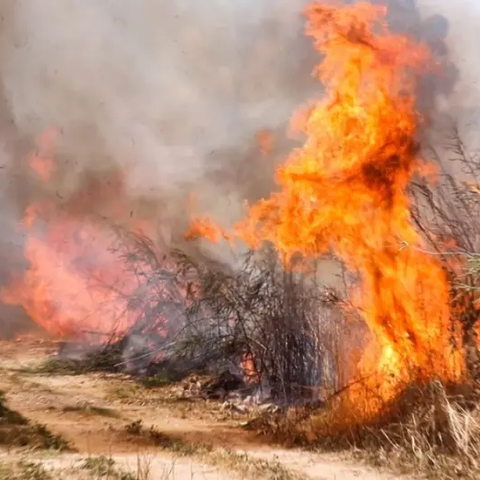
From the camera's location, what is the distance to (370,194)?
803 cm

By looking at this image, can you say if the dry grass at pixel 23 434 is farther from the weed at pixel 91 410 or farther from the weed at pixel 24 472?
the weed at pixel 24 472

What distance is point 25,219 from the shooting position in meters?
7.87

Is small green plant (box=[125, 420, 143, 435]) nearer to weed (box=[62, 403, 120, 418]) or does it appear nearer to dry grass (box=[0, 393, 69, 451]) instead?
weed (box=[62, 403, 120, 418])

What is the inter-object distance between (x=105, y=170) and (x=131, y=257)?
4.99 feet

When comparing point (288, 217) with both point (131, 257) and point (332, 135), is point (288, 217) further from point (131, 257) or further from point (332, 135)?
point (131, 257)

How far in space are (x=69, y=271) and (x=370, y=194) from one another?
180 inches

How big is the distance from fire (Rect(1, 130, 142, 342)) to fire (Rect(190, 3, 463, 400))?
214 cm

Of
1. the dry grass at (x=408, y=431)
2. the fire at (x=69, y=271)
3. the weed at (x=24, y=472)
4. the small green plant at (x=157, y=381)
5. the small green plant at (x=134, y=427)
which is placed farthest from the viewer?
the fire at (x=69, y=271)

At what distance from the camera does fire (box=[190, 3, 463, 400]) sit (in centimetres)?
773

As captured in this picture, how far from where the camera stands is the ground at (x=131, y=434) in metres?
5.39

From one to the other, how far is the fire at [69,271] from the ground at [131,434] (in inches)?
29.5

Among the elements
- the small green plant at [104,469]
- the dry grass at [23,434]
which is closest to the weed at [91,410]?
the dry grass at [23,434]

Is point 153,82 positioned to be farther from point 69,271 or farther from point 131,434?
point 131,434

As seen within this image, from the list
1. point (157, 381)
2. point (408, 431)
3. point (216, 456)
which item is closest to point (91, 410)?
point (157, 381)
